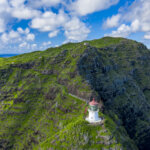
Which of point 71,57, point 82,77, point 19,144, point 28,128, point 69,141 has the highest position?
point 71,57

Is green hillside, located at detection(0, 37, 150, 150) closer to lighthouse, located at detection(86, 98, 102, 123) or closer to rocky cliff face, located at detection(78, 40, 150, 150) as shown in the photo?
rocky cliff face, located at detection(78, 40, 150, 150)

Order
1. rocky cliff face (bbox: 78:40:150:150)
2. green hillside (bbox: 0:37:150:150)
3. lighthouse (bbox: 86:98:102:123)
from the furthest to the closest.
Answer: rocky cliff face (bbox: 78:40:150:150), green hillside (bbox: 0:37:150:150), lighthouse (bbox: 86:98:102:123)

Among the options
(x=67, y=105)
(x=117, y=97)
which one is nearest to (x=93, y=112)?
(x=67, y=105)

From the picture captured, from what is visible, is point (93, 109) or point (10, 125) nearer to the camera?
point (93, 109)

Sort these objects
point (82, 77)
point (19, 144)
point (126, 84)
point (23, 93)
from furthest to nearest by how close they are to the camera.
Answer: point (126, 84), point (23, 93), point (82, 77), point (19, 144)

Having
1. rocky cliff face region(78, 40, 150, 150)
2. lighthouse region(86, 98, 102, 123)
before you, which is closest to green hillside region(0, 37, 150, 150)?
rocky cliff face region(78, 40, 150, 150)

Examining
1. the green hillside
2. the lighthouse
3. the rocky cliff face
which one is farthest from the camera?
the rocky cliff face

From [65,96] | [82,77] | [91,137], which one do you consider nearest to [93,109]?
[91,137]

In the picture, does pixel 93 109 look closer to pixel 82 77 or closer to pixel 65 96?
pixel 65 96
